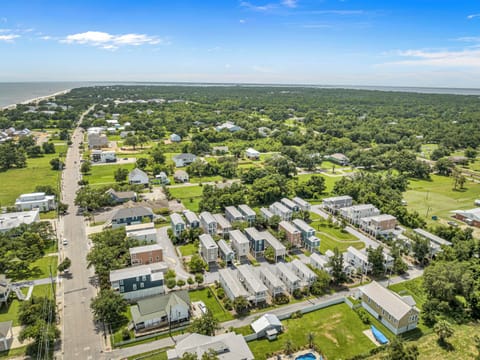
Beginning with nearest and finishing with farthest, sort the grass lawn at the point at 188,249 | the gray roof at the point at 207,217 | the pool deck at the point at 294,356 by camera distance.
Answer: the pool deck at the point at 294,356, the grass lawn at the point at 188,249, the gray roof at the point at 207,217

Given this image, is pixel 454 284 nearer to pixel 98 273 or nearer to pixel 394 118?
pixel 98 273

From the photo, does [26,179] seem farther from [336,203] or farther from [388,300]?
[388,300]

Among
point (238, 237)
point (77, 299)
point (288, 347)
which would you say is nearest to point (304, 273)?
point (238, 237)

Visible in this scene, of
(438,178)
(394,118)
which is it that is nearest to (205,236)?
(438,178)

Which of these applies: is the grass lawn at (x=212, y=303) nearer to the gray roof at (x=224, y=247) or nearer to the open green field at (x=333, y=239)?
the gray roof at (x=224, y=247)

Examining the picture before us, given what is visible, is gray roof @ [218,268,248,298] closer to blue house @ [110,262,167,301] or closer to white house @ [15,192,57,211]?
blue house @ [110,262,167,301]

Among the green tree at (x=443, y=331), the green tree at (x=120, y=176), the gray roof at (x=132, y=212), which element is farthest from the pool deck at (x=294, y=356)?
the green tree at (x=120, y=176)

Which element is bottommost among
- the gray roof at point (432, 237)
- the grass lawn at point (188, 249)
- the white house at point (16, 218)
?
the grass lawn at point (188, 249)

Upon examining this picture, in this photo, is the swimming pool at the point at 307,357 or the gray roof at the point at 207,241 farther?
the gray roof at the point at 207,241

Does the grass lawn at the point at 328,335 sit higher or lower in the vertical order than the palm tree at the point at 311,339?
lower
